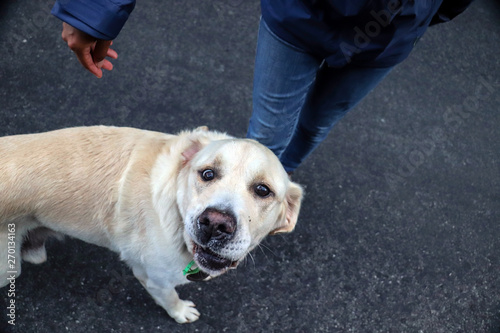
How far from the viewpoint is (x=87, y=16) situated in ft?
5.33

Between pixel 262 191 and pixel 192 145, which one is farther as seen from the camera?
pixel 192 145

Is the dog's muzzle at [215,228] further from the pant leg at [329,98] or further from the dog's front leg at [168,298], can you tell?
the pant leg at [329,98]

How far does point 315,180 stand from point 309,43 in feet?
5.51

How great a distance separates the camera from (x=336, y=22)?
1808 millimetres

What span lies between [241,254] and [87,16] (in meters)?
1.16

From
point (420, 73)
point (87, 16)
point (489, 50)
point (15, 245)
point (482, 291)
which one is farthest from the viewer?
point (489, 50)

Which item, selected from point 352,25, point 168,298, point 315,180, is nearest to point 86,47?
point 352,25

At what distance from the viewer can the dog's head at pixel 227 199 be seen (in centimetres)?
174

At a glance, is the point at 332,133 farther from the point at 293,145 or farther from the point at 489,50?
the point at 489,50

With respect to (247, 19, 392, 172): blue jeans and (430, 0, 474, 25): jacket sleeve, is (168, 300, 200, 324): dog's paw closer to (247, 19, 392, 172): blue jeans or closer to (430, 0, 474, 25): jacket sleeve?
(247, 19, 392, 172): blue jeans

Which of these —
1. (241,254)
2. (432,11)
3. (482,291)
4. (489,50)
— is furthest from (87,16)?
(489,50)

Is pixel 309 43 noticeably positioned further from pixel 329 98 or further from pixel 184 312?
pixel 184 312

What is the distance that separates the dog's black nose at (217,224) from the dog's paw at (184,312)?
1.01m

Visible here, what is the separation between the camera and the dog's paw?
2549mm
